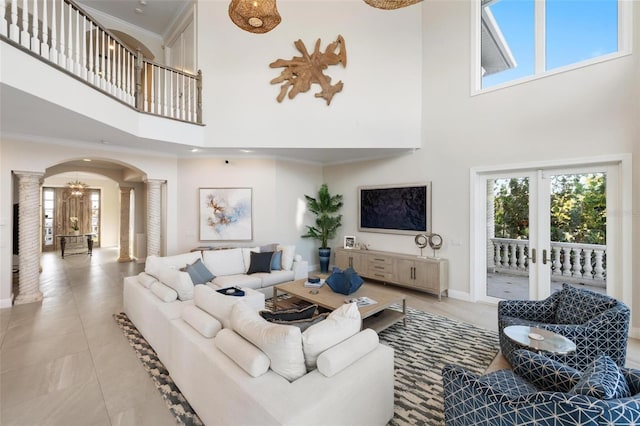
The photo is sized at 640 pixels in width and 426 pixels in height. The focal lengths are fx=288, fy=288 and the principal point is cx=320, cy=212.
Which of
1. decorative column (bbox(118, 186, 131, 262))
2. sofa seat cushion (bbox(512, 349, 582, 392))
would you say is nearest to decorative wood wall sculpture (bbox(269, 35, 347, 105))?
sofa seat cushion (bbox(512, 349, 582, 392))

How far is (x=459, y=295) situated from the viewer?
16.4 feet

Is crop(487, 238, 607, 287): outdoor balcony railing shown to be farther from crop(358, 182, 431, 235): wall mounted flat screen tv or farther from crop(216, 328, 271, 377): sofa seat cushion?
crop(216, 328, 271, 377): sofa seat cushion

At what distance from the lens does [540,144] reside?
4164 mm

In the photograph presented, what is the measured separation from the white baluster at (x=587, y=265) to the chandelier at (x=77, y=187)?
45.3 ft

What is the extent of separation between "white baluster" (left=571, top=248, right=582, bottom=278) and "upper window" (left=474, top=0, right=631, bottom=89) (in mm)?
2527

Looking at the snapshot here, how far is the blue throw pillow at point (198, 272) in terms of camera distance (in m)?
4.14

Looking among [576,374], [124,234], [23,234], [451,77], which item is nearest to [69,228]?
[124,234]

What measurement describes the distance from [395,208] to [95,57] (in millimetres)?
5415

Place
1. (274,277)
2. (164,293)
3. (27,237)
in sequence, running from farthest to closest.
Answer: (274,277)
(27,237)
(164,293)

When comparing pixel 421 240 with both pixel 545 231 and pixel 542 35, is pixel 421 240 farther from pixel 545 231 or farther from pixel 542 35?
pixel 542 35

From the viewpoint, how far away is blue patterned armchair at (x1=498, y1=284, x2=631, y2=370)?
227 cm

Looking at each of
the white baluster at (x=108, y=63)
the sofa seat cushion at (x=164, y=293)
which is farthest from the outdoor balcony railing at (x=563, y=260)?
the white baluster at (x=108, y=63)

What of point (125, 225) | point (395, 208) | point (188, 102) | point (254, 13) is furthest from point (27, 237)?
point (395, 208)

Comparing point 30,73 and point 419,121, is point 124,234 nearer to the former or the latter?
point 30,73
